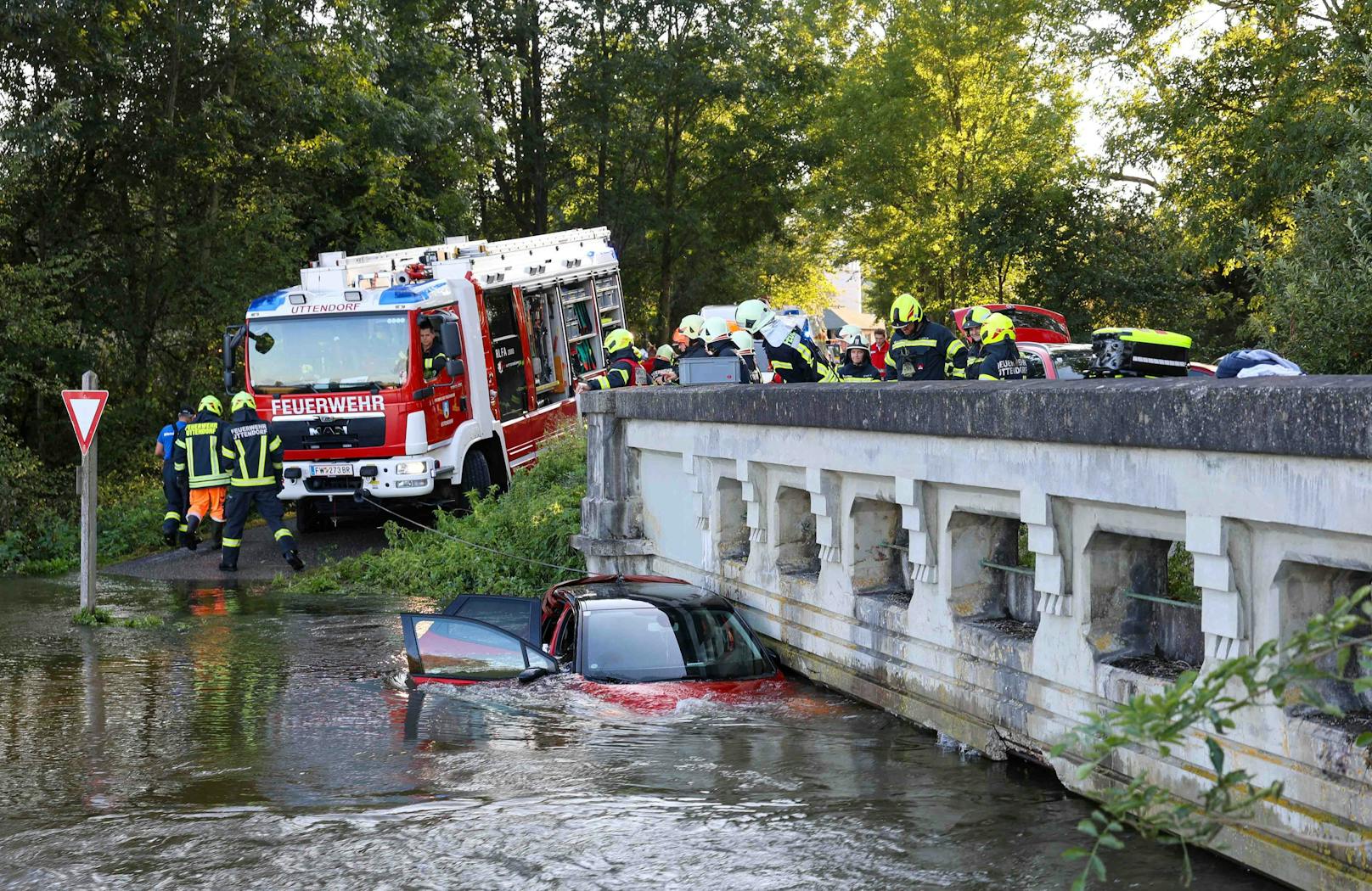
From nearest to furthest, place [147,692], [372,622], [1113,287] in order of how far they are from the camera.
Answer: [147,692] → [372,622] → [1113,287]

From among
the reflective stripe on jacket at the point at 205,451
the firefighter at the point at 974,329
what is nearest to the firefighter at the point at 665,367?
the reflective stripe on jacket at the point at 205,451

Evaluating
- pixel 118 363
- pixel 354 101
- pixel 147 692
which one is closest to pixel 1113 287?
pixel 354 101

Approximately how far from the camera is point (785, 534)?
10875mm

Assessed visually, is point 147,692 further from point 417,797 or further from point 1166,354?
point 1166,354

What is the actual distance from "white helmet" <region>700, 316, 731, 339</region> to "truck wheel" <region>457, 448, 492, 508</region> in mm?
4773

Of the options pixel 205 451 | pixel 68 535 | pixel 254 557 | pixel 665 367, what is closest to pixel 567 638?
pixel 665 367

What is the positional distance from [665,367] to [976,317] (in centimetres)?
712

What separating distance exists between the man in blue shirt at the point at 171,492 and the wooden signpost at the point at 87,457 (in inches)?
194

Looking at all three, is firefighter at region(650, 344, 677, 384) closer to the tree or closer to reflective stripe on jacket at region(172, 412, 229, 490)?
reflective stripe on jacket at region(172, 412, 229, 490)

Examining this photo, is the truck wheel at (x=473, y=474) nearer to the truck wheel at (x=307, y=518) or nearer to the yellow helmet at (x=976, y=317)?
the truck wheel at (x=307, y=518)

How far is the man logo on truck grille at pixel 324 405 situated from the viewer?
58.2ft

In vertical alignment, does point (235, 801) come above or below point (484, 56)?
below

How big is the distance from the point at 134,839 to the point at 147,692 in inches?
152

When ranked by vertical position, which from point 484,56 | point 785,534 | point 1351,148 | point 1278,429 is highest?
point 484,56
